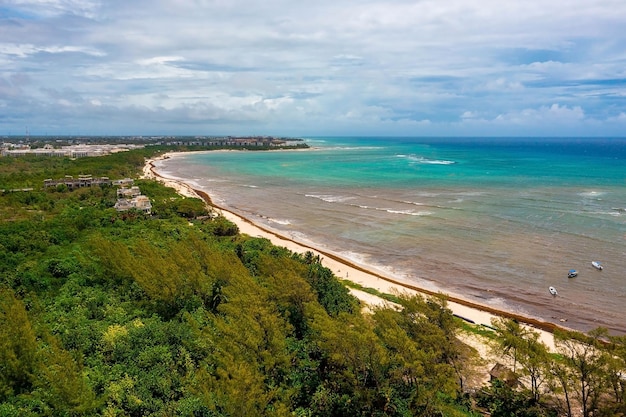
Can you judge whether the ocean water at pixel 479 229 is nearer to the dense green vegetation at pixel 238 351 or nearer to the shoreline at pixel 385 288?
the shoreline at pixel 385 288

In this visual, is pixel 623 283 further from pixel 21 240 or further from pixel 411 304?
pixel 21 240

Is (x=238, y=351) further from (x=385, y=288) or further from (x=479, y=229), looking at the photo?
(x=479, y=229)

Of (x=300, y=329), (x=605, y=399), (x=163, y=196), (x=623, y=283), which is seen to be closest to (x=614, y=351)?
(x=605, y=399)

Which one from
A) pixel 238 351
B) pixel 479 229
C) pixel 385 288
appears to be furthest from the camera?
pixel 479 229

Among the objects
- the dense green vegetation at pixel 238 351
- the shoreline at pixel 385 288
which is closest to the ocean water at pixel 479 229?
the shoreline at pixel 385 288

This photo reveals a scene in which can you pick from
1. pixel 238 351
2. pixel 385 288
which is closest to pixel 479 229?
pixel 385 288
